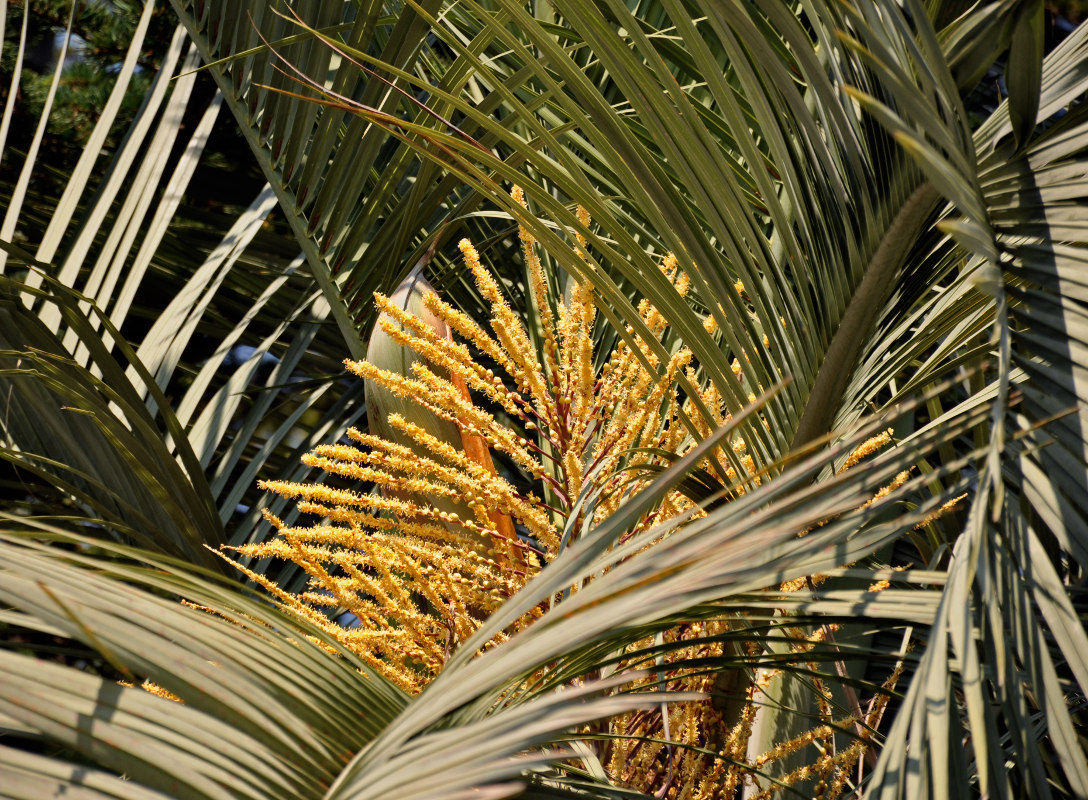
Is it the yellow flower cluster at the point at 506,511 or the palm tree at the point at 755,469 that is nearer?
the palm tree at the point at 755,469

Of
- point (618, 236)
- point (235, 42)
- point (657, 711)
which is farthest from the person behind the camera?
point (235, 42)

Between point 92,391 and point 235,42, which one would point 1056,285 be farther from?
point 235,42

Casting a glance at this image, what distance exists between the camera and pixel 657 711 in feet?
2.66

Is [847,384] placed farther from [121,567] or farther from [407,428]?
[121,567]

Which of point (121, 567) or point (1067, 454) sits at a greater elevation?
point (1067, 454)

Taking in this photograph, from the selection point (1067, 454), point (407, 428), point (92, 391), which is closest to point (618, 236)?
point (407, 428)

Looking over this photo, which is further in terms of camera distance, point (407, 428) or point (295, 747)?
point (407, 428)

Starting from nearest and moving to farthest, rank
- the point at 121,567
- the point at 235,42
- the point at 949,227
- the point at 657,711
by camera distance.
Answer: the point at 949,227
the point at 121,567
the point at 657,711
the point at 235,42

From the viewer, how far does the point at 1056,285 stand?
1.72ft

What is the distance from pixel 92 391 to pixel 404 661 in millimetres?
425

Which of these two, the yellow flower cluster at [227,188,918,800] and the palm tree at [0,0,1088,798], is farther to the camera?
the yellow flower cluster at [227,188,918,800]

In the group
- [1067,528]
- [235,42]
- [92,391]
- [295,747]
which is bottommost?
[295,747]

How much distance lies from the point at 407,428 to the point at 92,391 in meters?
0.39

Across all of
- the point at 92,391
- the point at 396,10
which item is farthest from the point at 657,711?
the point at 396,10
